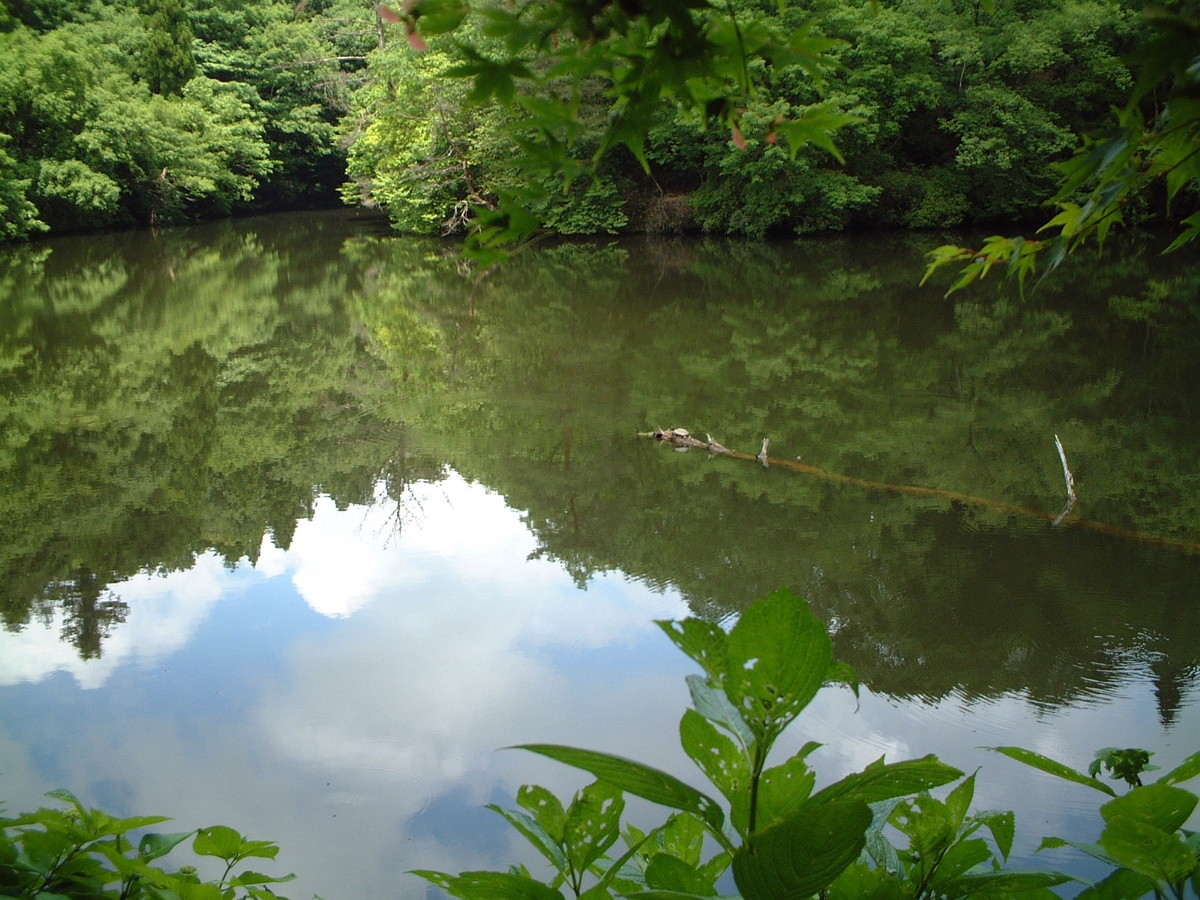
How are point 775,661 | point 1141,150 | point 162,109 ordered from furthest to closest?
point 162,109, point 1141,150, point 775,661

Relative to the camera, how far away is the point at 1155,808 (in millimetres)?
671

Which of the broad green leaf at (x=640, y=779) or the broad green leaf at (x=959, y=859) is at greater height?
the broad green leaf at (x=959, y=859)

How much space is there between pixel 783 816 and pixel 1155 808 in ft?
0.81

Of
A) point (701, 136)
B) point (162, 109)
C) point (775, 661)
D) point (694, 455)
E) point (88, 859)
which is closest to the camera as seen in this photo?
point (775, 661)

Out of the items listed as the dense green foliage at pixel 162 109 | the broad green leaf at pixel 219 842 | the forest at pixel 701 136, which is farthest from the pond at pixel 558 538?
the dense green foliage at pixel 162 109

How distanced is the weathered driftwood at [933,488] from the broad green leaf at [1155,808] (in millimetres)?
4771

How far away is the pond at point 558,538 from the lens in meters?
3.35

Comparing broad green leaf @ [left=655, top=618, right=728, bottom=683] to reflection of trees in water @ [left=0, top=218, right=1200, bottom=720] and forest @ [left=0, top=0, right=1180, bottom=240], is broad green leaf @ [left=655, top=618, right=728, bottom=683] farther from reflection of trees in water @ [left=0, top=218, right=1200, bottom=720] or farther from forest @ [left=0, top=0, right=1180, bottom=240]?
forest @ [left=0, top=0, right=1180, bottom=240]

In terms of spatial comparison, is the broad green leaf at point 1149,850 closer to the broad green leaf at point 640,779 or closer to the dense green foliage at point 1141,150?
the broad green leaf at point 640,779

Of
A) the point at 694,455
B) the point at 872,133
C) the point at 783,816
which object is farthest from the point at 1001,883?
the point at 872,133

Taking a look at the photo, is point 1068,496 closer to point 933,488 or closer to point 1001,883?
point 933,488

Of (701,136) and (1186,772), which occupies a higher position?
(701,136)

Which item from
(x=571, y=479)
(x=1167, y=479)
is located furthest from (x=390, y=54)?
(x=1167, y=479)

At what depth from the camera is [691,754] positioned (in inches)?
26.1
